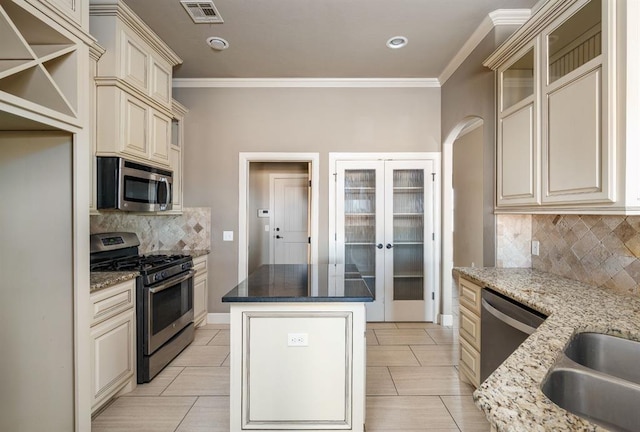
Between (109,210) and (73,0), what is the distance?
146 centimetres

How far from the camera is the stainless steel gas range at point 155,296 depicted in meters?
2.38

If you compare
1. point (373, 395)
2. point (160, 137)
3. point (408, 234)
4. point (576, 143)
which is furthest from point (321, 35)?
point (373, 395)

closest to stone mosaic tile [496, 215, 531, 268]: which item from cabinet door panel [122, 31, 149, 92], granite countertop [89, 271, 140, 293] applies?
granite countertop [89, 271, 140, 293]

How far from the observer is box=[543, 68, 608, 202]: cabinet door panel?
4.91 ft

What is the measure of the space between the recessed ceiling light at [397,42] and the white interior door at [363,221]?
127 centimetres

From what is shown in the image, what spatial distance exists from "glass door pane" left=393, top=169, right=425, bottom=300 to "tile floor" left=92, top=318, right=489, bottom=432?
0.76 metres

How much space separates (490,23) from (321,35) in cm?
144

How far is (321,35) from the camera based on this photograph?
279 cm

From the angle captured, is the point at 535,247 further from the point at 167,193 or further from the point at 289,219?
the point at 289,219

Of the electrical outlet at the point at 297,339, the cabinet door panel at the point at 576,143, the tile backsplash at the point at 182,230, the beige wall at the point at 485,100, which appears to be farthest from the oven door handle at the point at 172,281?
the cabinet door panel at the point at 576,143

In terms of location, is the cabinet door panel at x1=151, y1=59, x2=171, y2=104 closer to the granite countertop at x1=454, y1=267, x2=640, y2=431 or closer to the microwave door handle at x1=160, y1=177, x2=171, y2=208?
the microwave door handle at x1=160, y1=177, x2=171, y2=208

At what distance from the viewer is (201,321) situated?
3582 mm

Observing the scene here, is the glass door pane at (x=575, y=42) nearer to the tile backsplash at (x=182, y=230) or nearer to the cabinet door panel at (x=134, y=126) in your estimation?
the cabinet door panel at (x=134, y=126)

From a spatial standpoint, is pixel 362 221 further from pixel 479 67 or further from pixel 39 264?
pixel 39 264
